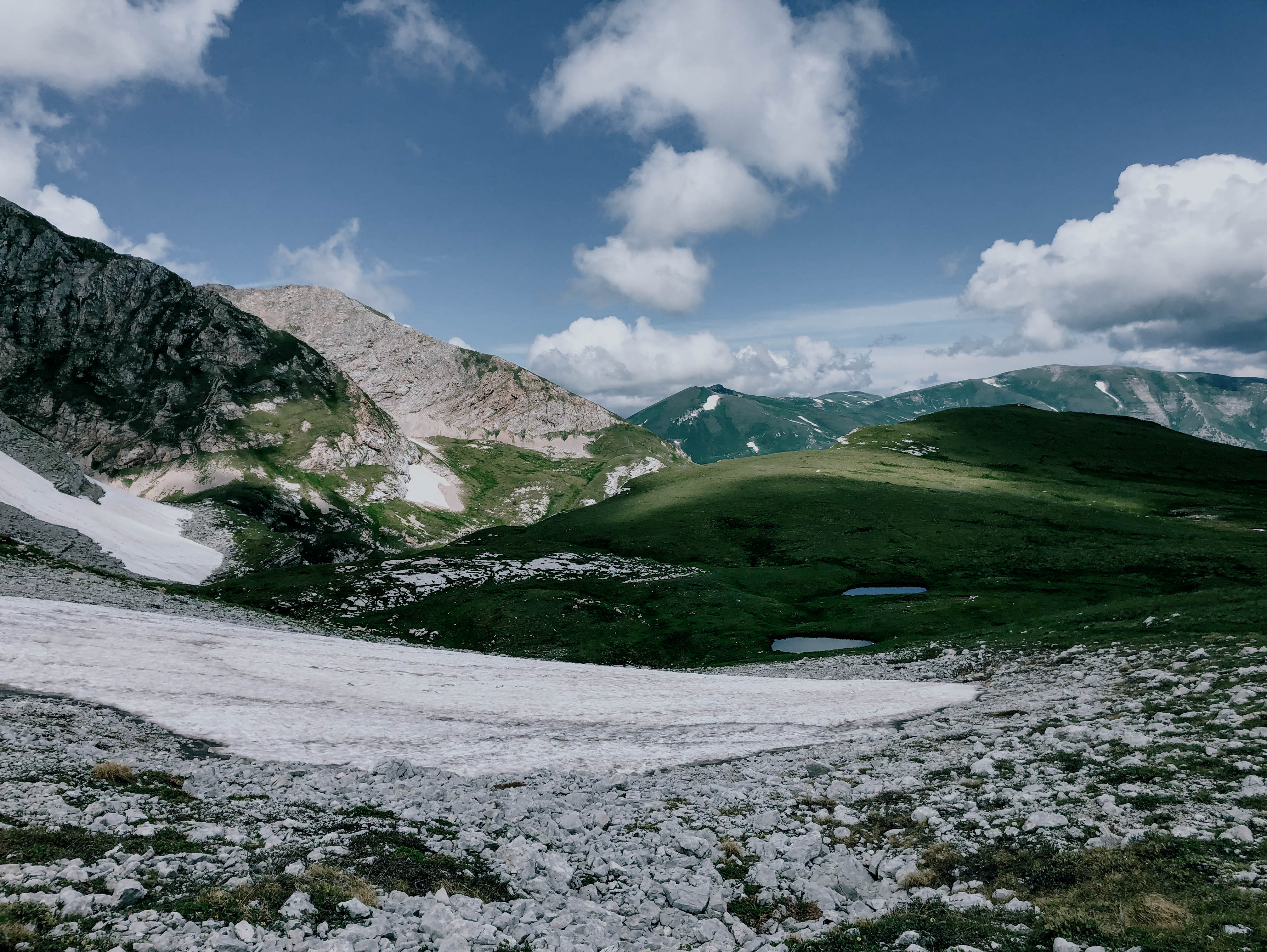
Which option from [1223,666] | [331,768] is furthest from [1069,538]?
[331,768]

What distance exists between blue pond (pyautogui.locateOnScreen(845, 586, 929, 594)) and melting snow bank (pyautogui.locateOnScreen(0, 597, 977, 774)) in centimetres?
4960

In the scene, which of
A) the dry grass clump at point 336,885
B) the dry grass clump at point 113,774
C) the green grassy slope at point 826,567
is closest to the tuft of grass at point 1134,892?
the dry grass clump at point 336,885

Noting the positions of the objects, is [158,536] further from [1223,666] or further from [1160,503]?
[1160,503]

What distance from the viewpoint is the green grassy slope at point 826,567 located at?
230 ft

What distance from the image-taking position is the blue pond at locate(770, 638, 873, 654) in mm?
66500

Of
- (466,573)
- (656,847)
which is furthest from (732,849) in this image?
(466,573)

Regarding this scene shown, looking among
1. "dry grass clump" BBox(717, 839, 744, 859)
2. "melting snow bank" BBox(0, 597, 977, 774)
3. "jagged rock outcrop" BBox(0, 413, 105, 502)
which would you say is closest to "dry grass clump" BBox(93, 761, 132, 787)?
"melting snow bank" BBox(0, 597, 977, 774)

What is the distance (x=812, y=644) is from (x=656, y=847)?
5935cm

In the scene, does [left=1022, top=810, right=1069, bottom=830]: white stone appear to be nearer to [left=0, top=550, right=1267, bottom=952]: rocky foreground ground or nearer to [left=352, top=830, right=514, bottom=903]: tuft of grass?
[left=0, top=550, right=1267, bottom=952]: rocky foreground ground

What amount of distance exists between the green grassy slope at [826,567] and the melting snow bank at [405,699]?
2485 cm

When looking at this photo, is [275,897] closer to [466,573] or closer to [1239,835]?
[1239,835]

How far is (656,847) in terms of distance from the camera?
13891 mm

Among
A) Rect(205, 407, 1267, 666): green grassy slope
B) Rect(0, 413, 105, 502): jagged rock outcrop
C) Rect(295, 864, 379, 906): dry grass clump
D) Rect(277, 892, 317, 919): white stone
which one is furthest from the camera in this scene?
Rect(0, 413, 105, 502): jagged rock outcrop

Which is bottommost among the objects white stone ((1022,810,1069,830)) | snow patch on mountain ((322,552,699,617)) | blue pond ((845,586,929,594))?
blue pond ((845,586,929,594))
